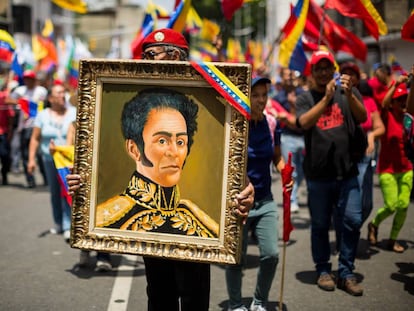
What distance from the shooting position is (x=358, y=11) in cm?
760

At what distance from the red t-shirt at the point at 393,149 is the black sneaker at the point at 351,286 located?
2061 mm

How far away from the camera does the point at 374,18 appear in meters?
7.48

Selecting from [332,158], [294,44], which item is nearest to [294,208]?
[294,44]

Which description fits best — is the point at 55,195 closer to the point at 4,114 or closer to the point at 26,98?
the point at 26,98

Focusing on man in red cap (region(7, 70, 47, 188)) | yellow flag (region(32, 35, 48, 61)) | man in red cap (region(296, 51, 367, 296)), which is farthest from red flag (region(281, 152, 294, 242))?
yellow flag (region(32, 35, 48, 61))

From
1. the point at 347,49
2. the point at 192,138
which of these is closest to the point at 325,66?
the point at 192,138

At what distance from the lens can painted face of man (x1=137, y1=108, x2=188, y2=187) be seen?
3455mm

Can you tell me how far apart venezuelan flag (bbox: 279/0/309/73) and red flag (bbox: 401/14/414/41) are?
3825 millimetres

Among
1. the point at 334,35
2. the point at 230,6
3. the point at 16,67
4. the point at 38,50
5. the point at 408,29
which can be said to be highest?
the point at 38,50

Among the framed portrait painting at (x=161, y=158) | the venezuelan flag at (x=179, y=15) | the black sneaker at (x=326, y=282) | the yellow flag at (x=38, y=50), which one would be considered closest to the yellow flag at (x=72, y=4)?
the venezuelan flag at (x=179, y=15)

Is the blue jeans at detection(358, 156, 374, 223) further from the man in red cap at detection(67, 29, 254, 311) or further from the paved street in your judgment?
the man in red cap at detection(67, 29, 254, 311)

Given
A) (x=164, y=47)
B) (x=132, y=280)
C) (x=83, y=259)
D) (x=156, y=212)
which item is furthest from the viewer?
(x=83, y=259)

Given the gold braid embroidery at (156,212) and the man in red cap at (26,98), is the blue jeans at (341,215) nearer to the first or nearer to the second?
the gold braid embroidery at (156,212)

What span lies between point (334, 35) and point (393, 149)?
117 inches
